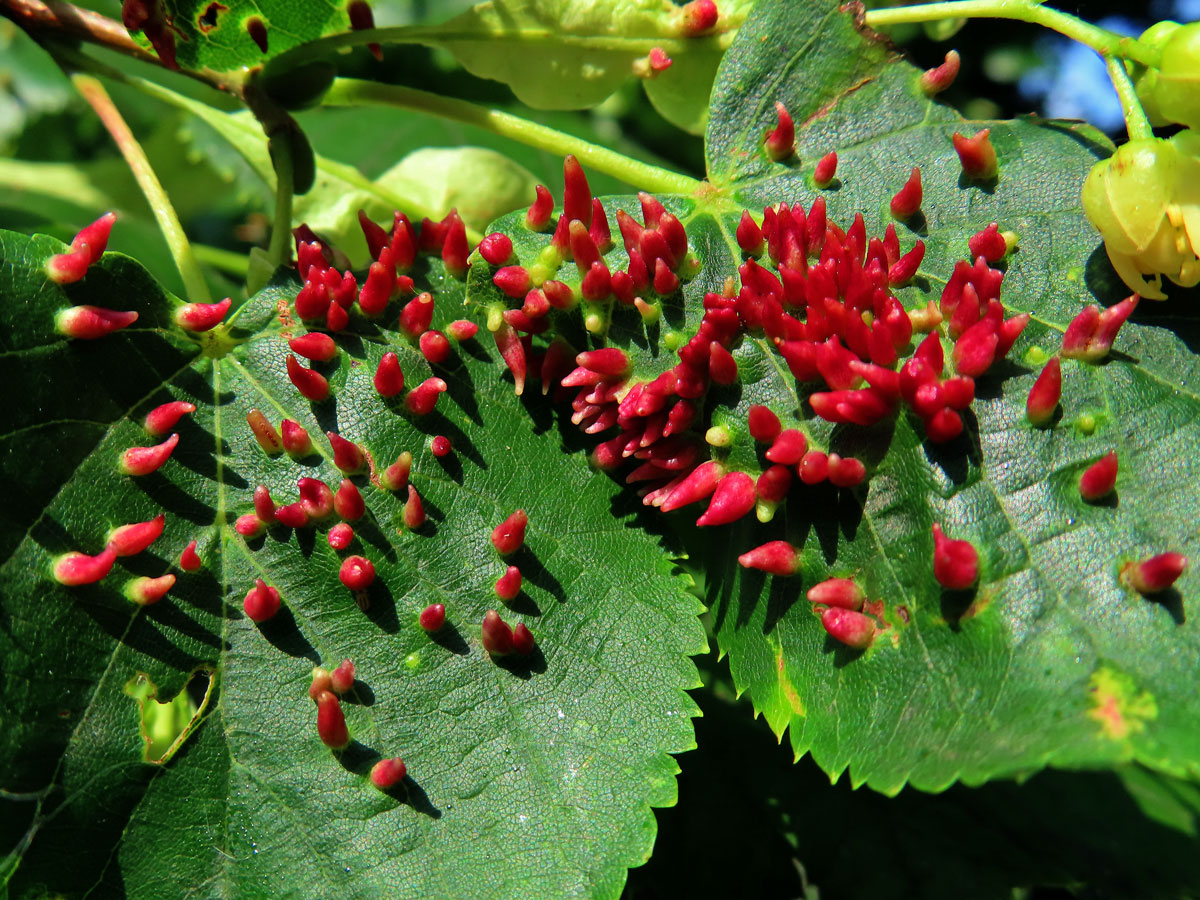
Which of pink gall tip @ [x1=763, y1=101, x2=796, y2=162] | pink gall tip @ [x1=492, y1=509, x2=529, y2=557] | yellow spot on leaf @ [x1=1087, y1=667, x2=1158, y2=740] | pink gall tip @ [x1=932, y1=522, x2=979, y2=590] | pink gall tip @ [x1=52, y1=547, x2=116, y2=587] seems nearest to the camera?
yellow spot on leaf @ [x1=1087, y1=667, x2=1158, y2=740]

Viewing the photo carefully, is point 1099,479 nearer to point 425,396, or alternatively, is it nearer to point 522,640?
point 522,640

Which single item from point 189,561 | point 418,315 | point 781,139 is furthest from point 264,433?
point 781,139

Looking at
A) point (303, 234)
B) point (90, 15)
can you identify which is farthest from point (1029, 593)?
point (90, 15)

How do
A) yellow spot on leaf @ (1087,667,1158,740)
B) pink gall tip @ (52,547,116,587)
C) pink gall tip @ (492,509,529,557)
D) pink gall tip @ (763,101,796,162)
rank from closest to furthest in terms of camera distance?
yellow spot on leaf @ (1087,667,1158,740) → pink gall tip @ (52,547,116,587) → pink gall tip @ (492,509,529,557) → pink gall tip @ (763,101,796,162)

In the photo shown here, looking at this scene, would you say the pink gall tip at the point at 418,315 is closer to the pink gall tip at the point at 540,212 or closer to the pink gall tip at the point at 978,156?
the pink gall tip at the point at 540,212

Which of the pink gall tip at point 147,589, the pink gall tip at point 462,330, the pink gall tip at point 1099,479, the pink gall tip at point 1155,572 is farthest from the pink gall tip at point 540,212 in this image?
the pink gall tip at point 1155,572

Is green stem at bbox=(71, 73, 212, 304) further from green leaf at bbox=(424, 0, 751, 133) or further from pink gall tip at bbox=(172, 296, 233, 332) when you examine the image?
green leaf at bbox=(424, 0, 751, 133)

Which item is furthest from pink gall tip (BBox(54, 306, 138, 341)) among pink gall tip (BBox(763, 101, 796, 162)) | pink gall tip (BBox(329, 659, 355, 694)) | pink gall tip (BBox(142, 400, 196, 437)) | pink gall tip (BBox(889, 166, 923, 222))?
pink gall tip (BBox(889, 166, 923, 222))
